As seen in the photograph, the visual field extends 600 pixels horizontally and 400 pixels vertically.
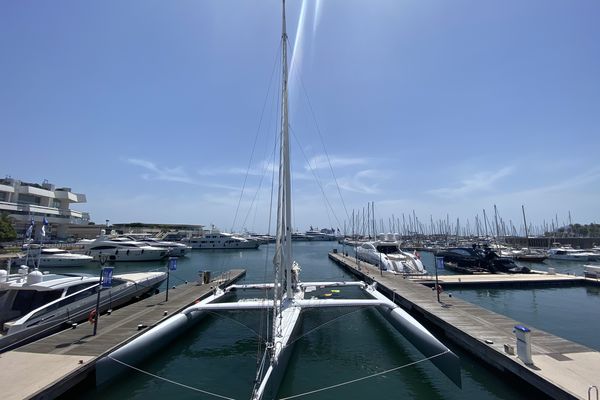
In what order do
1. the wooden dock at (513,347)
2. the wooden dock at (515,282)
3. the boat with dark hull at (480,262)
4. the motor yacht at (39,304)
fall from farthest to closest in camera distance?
the boat with dark hull at (480,262) < the wooden dock at (515,282) < the motor yacht at (39,304) < the wooden dock at (513,347)

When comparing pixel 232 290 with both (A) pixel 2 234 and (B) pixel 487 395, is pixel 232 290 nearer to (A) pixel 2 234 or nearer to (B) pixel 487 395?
(B) pixel 487 395

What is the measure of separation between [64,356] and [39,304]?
6529mm

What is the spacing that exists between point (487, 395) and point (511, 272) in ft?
112

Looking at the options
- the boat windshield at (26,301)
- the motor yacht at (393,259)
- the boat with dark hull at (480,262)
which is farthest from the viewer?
the boat with dark hull at (480,262)

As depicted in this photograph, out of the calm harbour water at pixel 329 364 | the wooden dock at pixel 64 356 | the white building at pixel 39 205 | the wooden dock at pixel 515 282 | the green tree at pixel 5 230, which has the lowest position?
the calm harbour water at pixel 329 364

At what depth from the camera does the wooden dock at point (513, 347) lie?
28.3 feet

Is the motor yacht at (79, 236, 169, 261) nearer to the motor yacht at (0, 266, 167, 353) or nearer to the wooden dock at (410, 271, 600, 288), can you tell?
the motor yacht at (0, 266, 167, 353)

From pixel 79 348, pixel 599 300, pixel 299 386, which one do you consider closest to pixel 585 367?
pixel 299 386

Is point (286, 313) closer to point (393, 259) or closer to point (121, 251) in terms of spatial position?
point (393, 259)

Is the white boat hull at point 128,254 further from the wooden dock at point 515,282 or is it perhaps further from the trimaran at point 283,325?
the wooden dock at point 515,282

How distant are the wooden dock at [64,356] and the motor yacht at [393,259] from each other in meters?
23.7

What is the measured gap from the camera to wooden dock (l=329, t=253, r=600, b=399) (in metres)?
8.64

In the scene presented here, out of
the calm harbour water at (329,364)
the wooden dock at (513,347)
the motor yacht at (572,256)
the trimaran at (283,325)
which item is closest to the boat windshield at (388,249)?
the calm harbour water at (329,364)

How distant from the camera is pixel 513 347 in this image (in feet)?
36.1
